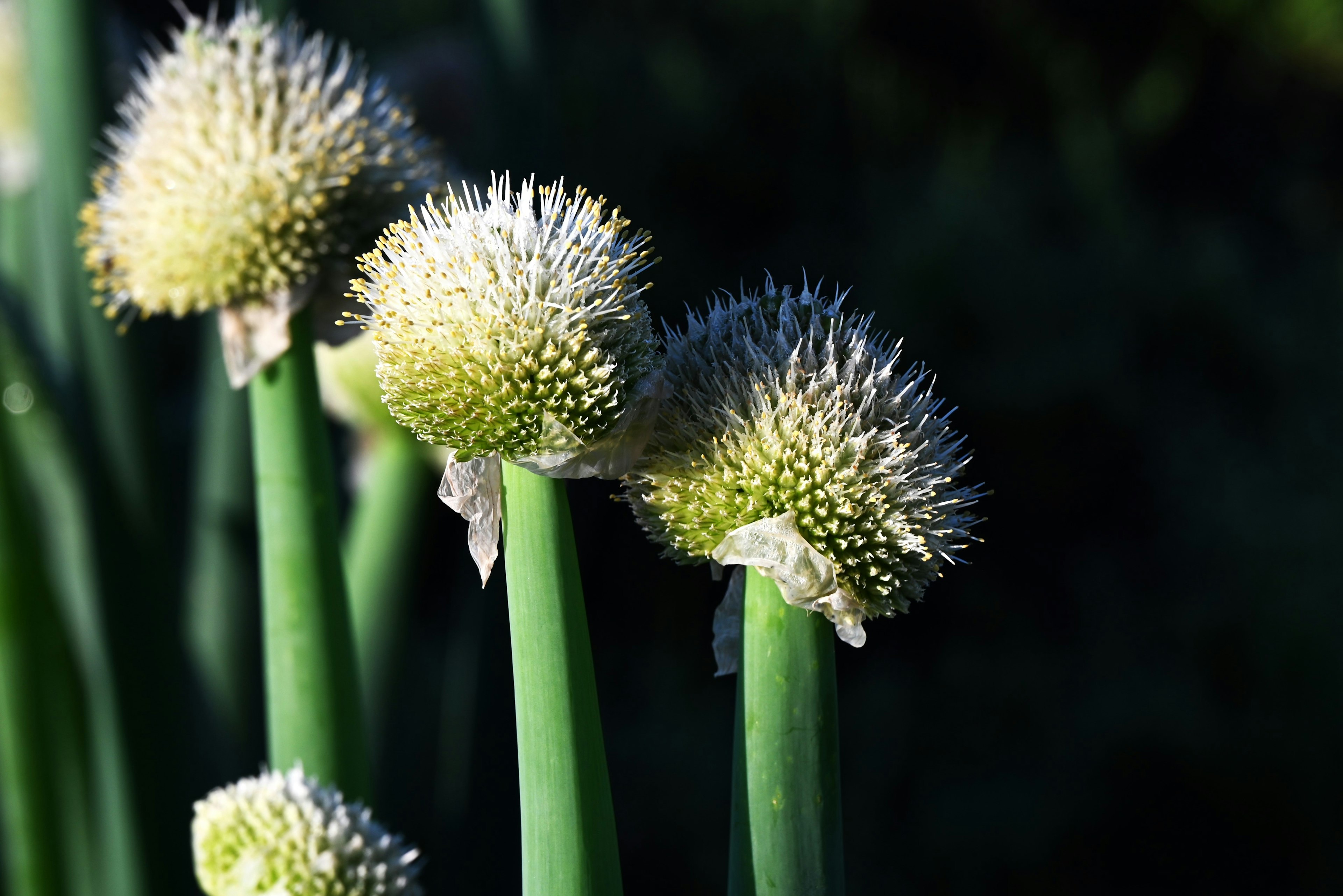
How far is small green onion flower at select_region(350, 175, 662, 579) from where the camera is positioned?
20.1 inches

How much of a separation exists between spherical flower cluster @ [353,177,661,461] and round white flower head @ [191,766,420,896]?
0.22 metres

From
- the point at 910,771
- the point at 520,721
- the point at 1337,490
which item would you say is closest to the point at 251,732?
the point at 520,721

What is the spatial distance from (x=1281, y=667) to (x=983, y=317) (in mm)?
1218

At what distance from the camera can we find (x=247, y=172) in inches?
29.6

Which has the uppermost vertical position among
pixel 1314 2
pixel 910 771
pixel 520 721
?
pixel 1314 2

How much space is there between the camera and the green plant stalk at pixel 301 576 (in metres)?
0.80

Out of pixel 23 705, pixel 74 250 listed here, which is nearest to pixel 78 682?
pixel 23 705

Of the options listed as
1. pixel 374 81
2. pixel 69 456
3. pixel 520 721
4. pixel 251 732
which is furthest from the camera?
pixel 251 732

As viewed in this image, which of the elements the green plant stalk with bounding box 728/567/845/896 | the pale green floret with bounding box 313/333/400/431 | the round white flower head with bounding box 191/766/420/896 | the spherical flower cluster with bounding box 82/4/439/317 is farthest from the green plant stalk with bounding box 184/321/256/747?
the green plant stalk with bounding box 728/567/845/896

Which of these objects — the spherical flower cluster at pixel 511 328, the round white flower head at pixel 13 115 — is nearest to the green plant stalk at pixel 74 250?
the round white flower head at pixel 13 115

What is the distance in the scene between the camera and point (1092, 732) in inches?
103

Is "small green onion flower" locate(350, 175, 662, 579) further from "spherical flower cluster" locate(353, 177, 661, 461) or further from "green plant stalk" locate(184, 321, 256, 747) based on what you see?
"green plant stalk" locate(184, 321, 256, 747)

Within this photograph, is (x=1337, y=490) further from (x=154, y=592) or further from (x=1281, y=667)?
(x=154, y=592)

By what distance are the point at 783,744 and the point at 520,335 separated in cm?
26
